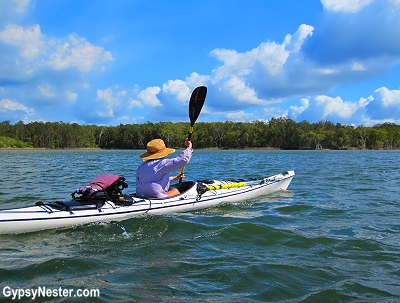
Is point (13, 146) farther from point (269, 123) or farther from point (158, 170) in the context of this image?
point (158, 170)

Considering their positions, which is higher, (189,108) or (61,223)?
(189,108)

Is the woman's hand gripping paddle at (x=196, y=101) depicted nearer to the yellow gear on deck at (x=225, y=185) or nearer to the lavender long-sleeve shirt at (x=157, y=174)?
the yellow gear on deck at (x=225, y=185)

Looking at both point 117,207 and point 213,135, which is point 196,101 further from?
point 213,135

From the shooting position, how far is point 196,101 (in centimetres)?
1112

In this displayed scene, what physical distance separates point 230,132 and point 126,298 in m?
113

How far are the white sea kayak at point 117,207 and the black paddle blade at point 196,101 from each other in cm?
247

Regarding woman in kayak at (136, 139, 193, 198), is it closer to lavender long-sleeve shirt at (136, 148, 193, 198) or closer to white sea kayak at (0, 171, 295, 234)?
lavender long-sleeve shirt at (136, 148, 193, 198)

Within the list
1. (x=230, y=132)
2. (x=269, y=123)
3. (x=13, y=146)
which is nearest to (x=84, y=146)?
(x=13, y=146)

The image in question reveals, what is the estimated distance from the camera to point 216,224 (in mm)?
7164

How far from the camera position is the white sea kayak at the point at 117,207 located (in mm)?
6051

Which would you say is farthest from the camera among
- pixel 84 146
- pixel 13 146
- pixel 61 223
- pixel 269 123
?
pixel 269 123

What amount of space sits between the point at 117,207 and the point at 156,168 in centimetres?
107
